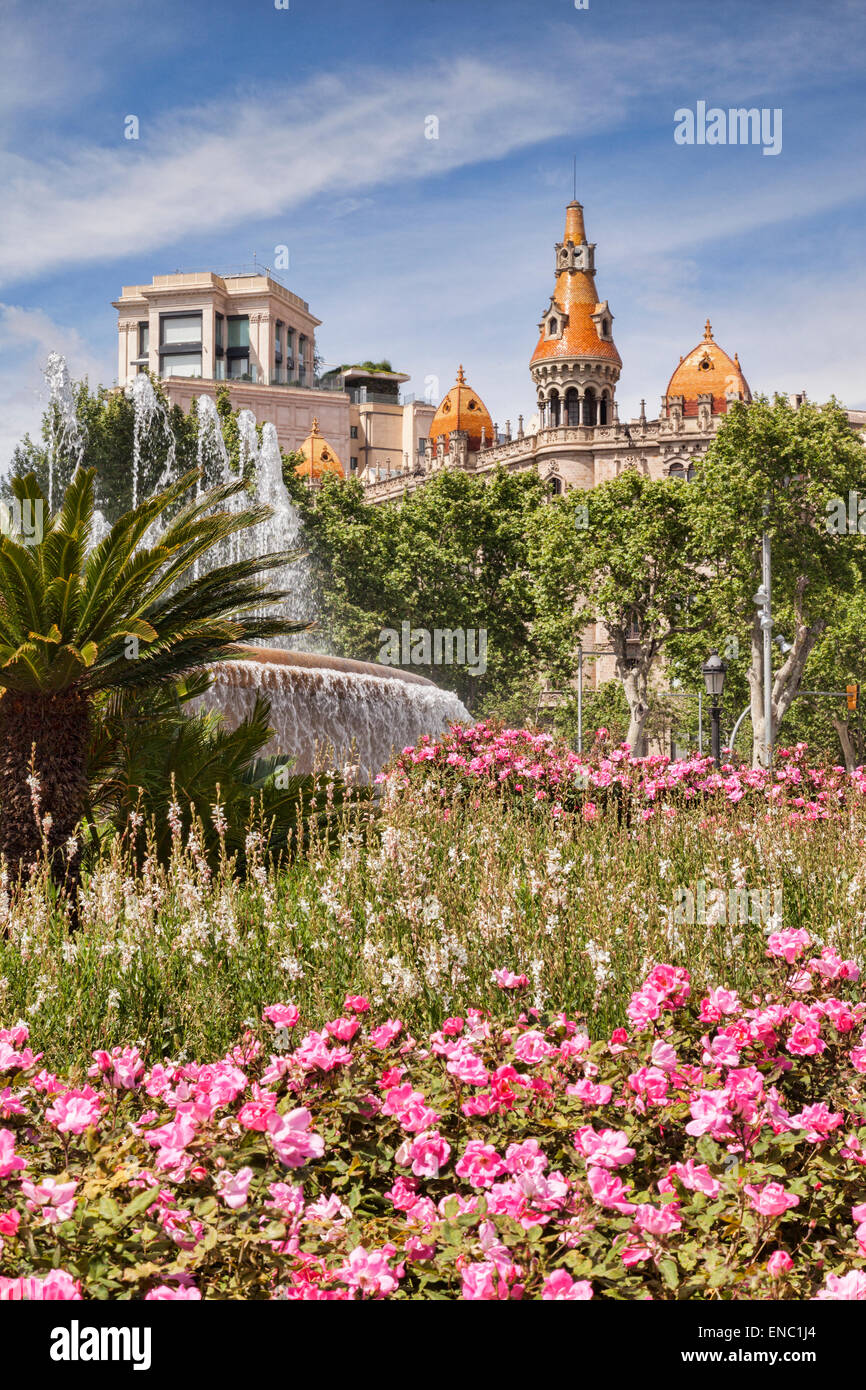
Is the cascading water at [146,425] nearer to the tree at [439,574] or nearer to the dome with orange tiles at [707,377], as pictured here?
the tree at [439,574]

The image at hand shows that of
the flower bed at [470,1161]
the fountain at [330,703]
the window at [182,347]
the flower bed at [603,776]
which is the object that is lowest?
the flower bed at [470,1161]

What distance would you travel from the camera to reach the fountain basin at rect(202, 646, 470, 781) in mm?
15812

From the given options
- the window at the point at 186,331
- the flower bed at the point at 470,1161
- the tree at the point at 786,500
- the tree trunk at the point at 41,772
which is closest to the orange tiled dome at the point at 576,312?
the window at the point at 186,331

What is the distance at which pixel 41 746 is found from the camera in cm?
933

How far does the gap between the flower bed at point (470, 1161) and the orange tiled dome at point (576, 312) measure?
80634mm

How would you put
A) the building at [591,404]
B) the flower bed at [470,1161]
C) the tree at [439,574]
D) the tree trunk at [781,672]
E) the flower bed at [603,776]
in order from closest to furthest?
the flower bed at [470,1161]
the flower bed at [603,776]
the tree trunk at [781,672]
the tree at [439,574]
the building at [591,404]

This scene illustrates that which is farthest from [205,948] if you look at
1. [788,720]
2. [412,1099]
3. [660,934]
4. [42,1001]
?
[788,720]

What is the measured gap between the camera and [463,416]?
9356 centimetres

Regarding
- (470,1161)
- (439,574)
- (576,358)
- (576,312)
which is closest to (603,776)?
(470,1161)

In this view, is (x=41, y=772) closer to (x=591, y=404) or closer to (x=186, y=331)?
(x=591, y=404)

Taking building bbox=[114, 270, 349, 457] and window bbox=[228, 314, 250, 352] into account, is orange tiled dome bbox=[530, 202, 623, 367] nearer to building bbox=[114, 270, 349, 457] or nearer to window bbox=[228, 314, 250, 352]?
building bbox=[114, 270, 349, 457]

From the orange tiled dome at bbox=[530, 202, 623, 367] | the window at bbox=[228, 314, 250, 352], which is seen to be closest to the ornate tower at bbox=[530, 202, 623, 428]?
the orange tiled dome at bbox=[530, 202, 623, 367]

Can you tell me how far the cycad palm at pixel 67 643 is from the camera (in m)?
9.12
